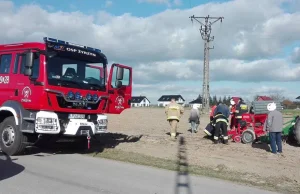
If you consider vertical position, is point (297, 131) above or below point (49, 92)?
below

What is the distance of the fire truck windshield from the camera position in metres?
10.5

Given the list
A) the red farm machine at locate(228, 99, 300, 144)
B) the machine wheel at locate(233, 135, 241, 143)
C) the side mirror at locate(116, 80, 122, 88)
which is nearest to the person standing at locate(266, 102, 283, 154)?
the red farm machine at locate(228, 99, 300, 144)

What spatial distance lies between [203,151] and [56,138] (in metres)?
4.77

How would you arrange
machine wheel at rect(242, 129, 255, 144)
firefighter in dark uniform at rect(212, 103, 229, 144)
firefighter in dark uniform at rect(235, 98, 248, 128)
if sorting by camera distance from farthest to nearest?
firefighter in dark uniform at rect(235, 98, 248, 128) → machine wheel at rect(242, 129, 255, 144) → firefighter in dark uniform at rect(212, 103, 229, 144)

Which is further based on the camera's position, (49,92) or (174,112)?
(174,112)

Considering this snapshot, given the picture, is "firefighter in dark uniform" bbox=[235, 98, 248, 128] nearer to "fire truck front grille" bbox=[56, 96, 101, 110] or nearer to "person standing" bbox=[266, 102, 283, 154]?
"person standing" bbox=[266, 102, 283, 154]

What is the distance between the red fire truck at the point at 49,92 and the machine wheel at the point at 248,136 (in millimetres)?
6154

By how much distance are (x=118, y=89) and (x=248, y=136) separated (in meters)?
5.79

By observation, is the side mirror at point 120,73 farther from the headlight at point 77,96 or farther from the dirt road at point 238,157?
the dirt road at point 238,157

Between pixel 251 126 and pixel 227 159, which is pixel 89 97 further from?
pixel 251 126

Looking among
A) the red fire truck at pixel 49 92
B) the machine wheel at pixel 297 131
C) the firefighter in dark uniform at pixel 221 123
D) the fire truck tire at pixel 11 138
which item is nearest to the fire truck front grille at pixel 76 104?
the red fire truck at pixel 49 92

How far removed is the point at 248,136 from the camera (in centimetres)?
1547

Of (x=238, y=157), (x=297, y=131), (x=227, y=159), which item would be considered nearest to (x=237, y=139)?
(x=297, y=131)

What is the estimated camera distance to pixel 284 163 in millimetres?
11570
